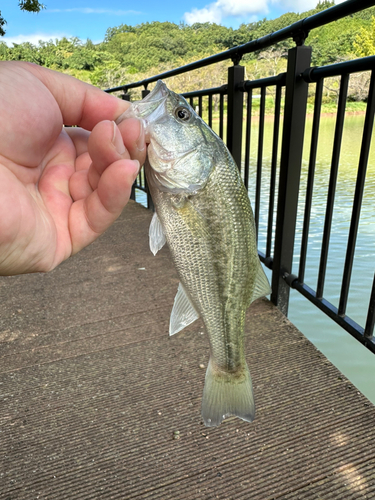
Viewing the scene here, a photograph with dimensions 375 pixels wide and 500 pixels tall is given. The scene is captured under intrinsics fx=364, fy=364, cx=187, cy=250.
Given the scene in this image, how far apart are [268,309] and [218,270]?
139 centimetres

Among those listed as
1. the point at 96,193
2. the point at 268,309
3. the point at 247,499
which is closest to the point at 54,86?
the point at 96,193

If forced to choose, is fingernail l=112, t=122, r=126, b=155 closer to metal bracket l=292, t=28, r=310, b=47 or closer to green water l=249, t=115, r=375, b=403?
metal bracket l=292, t=28, r=310, b=47

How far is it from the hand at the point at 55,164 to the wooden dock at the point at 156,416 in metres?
0.87

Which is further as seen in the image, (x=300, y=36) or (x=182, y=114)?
(x=300, y=36)

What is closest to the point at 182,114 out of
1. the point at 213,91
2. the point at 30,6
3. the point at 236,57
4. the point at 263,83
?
the point at 263,83

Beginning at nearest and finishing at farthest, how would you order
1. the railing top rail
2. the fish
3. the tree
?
the fish < the railing top rail < the tree

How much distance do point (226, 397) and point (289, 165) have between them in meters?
1.54

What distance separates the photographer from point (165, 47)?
242ft

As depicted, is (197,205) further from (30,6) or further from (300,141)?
(30,6)

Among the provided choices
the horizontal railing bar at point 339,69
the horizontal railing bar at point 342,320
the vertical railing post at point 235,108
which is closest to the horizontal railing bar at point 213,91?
the vertical railing post at point 235,108

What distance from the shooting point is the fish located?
1158 mm

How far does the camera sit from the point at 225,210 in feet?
3.86

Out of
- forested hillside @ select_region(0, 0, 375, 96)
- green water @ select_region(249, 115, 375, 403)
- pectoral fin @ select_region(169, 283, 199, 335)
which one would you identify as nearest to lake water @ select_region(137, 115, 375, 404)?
green water @ select_region(249, 115, 375, 403)

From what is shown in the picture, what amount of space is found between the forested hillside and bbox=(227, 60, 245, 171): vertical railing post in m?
28.9
